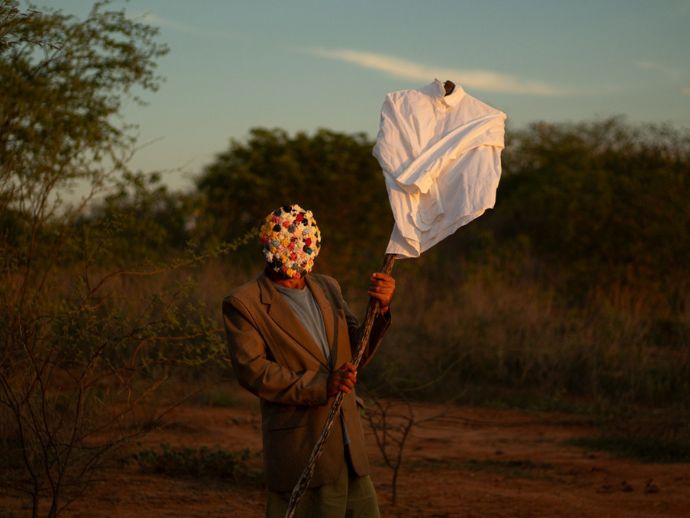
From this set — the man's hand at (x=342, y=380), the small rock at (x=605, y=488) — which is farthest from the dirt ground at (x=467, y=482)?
the man's hand at (x=342, y=380)

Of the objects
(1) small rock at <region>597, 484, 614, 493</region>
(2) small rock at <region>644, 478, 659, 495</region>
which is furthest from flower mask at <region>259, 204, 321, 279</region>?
(2) small rock at <region>644, 478, 659, 495</region>

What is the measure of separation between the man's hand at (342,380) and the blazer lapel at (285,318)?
20 cm

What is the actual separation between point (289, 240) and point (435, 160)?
60cm

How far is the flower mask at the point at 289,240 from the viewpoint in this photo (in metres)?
3.59

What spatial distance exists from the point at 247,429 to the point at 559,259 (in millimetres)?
9149

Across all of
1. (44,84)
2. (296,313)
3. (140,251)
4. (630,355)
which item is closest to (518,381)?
(630,355)

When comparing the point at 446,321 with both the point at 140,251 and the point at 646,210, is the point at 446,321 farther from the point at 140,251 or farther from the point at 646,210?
the point at 646,210

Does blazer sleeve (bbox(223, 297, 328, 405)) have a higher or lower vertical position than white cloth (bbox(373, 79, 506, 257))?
lower

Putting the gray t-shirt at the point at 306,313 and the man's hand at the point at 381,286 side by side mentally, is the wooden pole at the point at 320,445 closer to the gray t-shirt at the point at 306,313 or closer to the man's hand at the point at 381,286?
the man's hand at the point at 381,286

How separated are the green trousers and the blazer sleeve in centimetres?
35

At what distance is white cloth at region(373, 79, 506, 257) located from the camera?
356 centimetres

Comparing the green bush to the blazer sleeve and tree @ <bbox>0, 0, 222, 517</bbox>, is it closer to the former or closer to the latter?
tree @ <bbox>0, 0, 222, 517</bbox>

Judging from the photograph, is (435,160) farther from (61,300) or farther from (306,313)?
(61,300)

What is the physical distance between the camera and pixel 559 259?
16.9m
